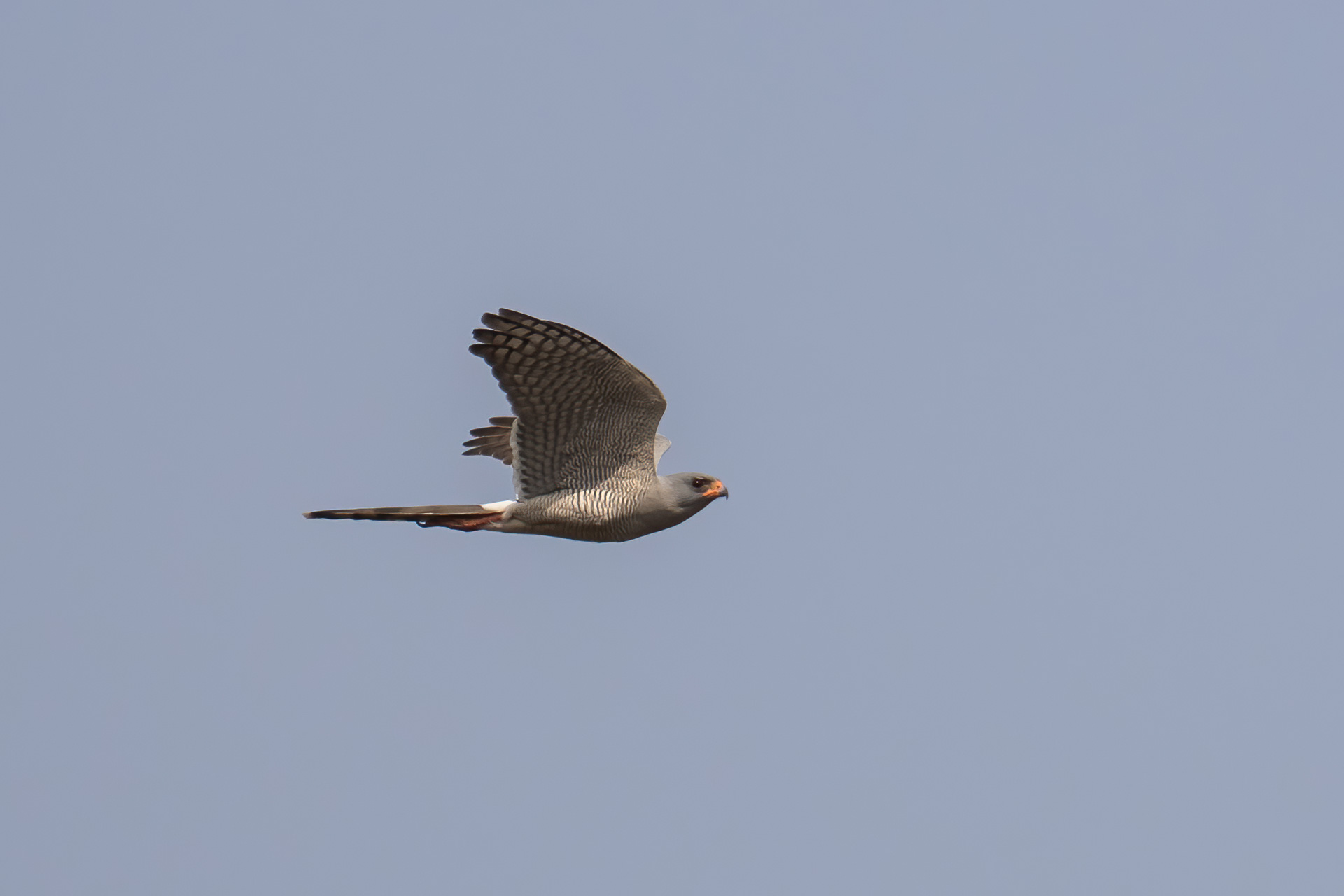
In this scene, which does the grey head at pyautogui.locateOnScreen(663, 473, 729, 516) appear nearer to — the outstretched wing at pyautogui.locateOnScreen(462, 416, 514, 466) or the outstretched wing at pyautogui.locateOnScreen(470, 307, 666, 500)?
the outstretched wing at pyautogui.locateOnScreen(470, 307, 666, 500)

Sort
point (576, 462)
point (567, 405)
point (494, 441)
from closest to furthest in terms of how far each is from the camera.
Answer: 1. point (567, 405)
2. point (576, 462)
3. point (494, 441)

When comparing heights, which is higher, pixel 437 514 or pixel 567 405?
pixel 567 405

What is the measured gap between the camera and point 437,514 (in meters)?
12.3

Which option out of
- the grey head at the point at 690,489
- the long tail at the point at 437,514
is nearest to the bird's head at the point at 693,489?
the grey head at the point at 690,489

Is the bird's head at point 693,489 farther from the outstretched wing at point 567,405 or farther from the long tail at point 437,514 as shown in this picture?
the long tail at point 437,514

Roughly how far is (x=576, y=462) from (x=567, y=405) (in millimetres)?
616

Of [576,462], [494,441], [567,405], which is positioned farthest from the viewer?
[494,441]

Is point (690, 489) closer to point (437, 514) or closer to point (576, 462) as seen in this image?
point (576, 462)

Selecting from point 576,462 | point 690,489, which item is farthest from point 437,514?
point 690,489

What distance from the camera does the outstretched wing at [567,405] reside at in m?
11.4

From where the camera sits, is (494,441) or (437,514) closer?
(437,514)

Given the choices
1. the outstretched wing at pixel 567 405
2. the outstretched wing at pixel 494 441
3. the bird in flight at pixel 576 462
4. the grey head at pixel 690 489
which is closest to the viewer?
the outstretched wing at pixel 567 405

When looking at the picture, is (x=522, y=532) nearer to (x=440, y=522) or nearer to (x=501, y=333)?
(x=440, y=522)

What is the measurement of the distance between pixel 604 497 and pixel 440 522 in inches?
52.9
